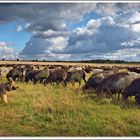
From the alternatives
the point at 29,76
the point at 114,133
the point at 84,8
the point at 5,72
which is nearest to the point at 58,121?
the point at 114,133

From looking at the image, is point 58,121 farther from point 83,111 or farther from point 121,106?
point 121,106

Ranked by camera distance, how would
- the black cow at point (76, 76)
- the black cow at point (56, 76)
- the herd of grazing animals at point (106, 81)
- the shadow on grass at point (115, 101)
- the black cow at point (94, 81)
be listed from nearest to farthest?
the shadow on grass at point (115, 101) < the herd of grazing animals at point (106, 81) < the black cow at point (94, 81) < the black cow at point (76, 76) < the black cow at point (56, 76)

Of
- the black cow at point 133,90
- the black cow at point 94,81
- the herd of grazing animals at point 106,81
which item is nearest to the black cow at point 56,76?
the herd of grazing animals at point 106,81

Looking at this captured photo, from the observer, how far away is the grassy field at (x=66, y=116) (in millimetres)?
7535

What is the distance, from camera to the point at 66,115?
314 inches

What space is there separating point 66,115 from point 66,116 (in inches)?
1.4

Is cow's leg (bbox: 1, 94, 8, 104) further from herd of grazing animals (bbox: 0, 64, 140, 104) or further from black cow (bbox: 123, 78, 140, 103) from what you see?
black cow (bbox: 123, 78, 140, 103)

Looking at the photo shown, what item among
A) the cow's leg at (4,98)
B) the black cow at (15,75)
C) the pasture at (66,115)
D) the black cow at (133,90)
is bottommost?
the pasture at (66,115)

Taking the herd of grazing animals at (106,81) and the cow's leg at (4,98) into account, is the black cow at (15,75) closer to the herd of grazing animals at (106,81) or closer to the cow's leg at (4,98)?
the herd of grazing animals at (106,81)

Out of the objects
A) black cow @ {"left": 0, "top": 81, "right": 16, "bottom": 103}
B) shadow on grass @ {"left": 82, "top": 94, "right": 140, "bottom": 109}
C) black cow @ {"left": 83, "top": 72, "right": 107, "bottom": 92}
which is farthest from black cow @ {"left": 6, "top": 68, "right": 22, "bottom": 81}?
shadow on grass @ {"left": 82, "top": 94, "right": 140, "bottom": 109}

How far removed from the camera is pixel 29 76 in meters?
12.2

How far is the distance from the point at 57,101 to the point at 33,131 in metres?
1.06

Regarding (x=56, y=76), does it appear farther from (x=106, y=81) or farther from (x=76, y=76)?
(x=106, y=81)

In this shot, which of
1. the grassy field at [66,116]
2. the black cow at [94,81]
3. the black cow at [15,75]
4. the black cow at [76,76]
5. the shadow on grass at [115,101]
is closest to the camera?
the grassy field at [66,116]
